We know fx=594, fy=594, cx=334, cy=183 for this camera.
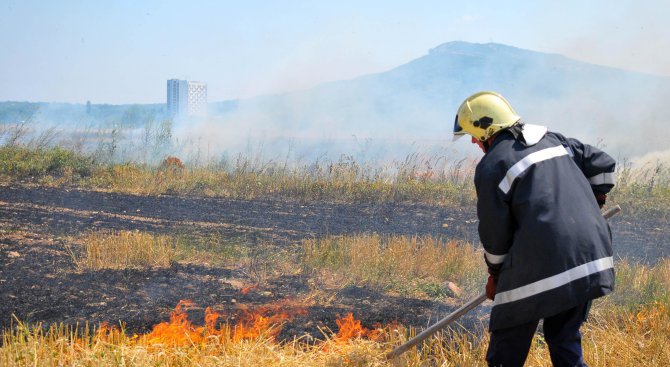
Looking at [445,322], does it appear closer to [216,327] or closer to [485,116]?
[485,116]

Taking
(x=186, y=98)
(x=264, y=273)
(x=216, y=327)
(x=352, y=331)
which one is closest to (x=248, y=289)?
(x=264, y=273)

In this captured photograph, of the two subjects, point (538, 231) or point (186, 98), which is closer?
point (538, 231)

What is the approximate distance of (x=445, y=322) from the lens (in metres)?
3.83

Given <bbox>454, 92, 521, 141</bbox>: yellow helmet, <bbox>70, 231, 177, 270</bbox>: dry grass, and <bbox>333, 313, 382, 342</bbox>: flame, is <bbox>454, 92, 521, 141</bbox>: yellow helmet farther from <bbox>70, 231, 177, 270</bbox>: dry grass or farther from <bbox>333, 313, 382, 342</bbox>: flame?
<bbox>70, 231, 177, 270</bbox>: dry grass

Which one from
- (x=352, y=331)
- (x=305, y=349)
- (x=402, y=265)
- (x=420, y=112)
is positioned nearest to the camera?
(x=305, y=349)

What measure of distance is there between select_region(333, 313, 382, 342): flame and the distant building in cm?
2179

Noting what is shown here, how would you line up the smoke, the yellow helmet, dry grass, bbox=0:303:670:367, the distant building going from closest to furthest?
the yellow helmet, dry grass, bbox=0:303:670:367, the smoke, the distant building

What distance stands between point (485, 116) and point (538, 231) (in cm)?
73

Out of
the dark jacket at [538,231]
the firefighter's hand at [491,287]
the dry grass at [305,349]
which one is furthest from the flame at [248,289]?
the dark jacket at [538,231]

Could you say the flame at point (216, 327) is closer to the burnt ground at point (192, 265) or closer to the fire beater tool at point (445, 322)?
the burnt ground at point (192, 265)

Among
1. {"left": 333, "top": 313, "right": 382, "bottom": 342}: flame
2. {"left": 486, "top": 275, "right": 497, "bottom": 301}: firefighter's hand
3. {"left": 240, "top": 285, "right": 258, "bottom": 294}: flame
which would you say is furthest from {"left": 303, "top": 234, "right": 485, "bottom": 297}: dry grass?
{"left": 486, "top": 275, "right": 497, "bottom": 301}: firefighter's hand

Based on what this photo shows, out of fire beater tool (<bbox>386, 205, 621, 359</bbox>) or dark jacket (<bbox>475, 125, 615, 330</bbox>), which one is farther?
fire beater tool (<bbox>386, 205, 621, 359</bbox>)

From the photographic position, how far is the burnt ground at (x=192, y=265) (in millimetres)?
5168

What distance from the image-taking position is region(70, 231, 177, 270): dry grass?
6176mm
